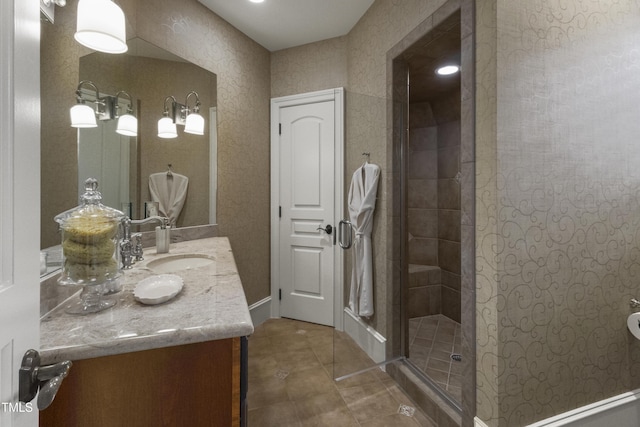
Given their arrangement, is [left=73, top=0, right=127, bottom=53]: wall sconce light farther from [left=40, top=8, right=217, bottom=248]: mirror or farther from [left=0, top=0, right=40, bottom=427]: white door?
[left=0, top=0, right=40, bottom=427]: white door

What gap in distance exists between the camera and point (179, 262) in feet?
5.65

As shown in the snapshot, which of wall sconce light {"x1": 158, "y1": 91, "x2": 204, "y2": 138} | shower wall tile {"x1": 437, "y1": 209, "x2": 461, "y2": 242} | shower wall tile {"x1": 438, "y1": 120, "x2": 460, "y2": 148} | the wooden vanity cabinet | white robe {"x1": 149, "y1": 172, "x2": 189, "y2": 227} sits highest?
shower wall tile {"x1": 438, "y1": 120, "x2": 460, "y2": 148}

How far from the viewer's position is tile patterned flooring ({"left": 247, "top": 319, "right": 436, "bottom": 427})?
1649 millimetres

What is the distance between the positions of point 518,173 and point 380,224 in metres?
1.01

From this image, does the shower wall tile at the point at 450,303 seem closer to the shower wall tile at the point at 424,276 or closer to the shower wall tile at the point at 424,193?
the shower wall tile at the point at 424,276

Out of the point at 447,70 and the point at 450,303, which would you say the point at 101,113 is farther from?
the point at 450,303

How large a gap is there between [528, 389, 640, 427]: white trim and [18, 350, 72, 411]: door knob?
1724mm

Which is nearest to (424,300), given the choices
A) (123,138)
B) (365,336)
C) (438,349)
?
(438,349)

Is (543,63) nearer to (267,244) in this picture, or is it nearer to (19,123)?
(19,123)

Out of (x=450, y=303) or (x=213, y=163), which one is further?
(x=450, y=303)

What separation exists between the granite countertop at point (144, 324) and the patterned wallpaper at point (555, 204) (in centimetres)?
110

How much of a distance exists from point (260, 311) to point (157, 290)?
6.81ft

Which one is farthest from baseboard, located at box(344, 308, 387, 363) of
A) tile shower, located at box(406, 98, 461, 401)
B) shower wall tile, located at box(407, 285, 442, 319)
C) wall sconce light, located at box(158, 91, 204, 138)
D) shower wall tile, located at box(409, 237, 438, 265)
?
wall sconce light, located at box(158, 91, 204, 138)

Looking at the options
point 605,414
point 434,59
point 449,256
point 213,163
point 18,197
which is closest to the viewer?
point 18,197
